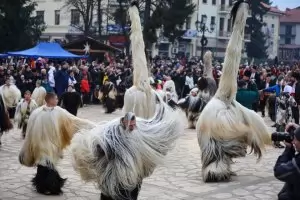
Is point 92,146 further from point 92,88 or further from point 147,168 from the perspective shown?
point 92,88

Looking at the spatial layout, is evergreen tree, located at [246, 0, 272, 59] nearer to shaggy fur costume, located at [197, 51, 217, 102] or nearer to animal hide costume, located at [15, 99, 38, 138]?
shaggy fur costume, located at [197, 51, 217, 102]

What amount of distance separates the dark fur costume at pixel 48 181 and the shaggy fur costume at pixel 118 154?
86.8 inches

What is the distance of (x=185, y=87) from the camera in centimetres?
2316

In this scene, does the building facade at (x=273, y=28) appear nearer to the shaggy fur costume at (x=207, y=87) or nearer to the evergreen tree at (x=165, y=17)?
the evergreen tree at (x=165, y=17)

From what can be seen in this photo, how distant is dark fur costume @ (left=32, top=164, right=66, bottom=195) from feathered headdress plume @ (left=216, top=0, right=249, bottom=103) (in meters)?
3.29

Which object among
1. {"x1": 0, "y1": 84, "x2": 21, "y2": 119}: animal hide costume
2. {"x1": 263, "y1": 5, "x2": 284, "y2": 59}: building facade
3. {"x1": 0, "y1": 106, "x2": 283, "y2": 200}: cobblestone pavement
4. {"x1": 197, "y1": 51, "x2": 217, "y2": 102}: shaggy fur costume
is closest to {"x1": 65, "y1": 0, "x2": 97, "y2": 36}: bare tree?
{"x1": 0, "y1": 84, "x2": 21, "y2": 119}: animal hide costume

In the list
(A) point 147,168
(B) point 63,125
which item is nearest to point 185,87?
(B) point 63,125

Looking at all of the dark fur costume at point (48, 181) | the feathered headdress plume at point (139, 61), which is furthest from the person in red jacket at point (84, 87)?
the dark fur costume at point (48, 181)

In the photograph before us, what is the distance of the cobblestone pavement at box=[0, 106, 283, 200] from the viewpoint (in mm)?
8172

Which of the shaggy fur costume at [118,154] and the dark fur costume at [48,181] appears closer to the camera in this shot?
the shaggy fur costume at [118,154]

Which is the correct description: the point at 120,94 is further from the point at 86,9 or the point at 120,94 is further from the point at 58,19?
the point at 58,19

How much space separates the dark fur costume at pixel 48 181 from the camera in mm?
8000

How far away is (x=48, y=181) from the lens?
8000 millimetres

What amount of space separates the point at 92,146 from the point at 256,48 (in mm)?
62188
